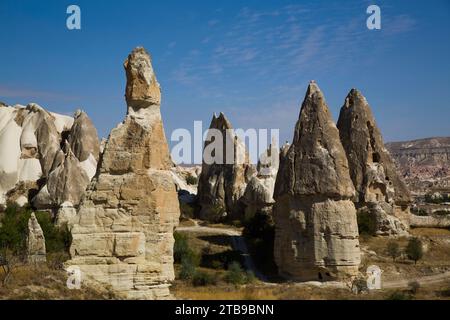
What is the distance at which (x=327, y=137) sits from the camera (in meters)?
22.3

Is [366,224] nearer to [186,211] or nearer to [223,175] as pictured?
[223,175]

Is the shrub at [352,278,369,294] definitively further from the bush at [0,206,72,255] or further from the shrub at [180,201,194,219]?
the shrub at [180,201,194,219]

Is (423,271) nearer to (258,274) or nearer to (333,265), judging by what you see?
(333,265)

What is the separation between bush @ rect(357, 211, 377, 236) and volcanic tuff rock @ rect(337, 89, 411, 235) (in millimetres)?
379

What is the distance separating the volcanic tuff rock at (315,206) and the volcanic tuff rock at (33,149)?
19.2 metres

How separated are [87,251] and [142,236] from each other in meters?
1.15

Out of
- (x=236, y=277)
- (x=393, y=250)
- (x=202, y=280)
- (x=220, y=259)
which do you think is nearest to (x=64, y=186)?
(x=220, y=259)

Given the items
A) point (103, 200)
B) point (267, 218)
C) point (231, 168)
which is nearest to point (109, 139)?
point (103, 200)

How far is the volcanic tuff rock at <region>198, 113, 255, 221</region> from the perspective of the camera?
1481 inches

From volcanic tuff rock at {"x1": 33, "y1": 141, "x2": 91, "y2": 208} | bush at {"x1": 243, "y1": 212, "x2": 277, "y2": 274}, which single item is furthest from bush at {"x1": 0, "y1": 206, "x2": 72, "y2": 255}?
bush at {"x1": 243, "y1": 212, "x2": 277, "y2": 274}

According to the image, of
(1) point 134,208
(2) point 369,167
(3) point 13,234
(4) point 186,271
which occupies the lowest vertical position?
(4) point 186,271

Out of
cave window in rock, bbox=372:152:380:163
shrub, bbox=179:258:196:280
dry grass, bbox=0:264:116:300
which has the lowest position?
shrub, bbox=179:258:196:280

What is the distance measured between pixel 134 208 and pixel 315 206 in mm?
11121

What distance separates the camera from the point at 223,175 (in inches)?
1533
